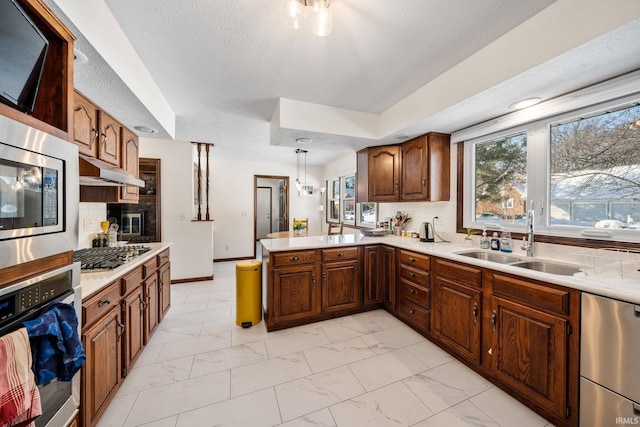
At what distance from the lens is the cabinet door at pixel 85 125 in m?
1.61

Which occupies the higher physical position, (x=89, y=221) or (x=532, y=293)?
(x=89, y=221)

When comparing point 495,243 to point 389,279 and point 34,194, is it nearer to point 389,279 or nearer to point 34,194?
point 389,279

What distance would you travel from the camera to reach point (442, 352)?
7.13 ft

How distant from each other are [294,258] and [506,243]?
1997mm

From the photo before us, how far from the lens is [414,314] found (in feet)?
8.23

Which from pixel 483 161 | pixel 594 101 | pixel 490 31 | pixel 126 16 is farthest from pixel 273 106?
pixel 594 101

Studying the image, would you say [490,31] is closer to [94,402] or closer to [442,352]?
[442,352]

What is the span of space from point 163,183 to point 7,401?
3907 millimetres

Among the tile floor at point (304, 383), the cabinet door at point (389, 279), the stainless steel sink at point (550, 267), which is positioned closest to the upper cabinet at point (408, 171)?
the cabinet door at point (389, 279)

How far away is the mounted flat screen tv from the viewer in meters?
0.77

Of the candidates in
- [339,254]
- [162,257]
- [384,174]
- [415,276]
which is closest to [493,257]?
[415,276]

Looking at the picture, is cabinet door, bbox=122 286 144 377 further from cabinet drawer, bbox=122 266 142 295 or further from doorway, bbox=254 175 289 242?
doorway, bbox=254 175 289 242

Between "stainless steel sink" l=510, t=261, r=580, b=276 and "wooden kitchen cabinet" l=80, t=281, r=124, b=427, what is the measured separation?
2783mm

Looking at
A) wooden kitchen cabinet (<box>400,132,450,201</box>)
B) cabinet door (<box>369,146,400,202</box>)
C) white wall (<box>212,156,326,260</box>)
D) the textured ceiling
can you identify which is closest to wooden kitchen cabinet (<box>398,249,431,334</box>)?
wooden kitchen cabinet (<box>400,132,450,201</box>)
